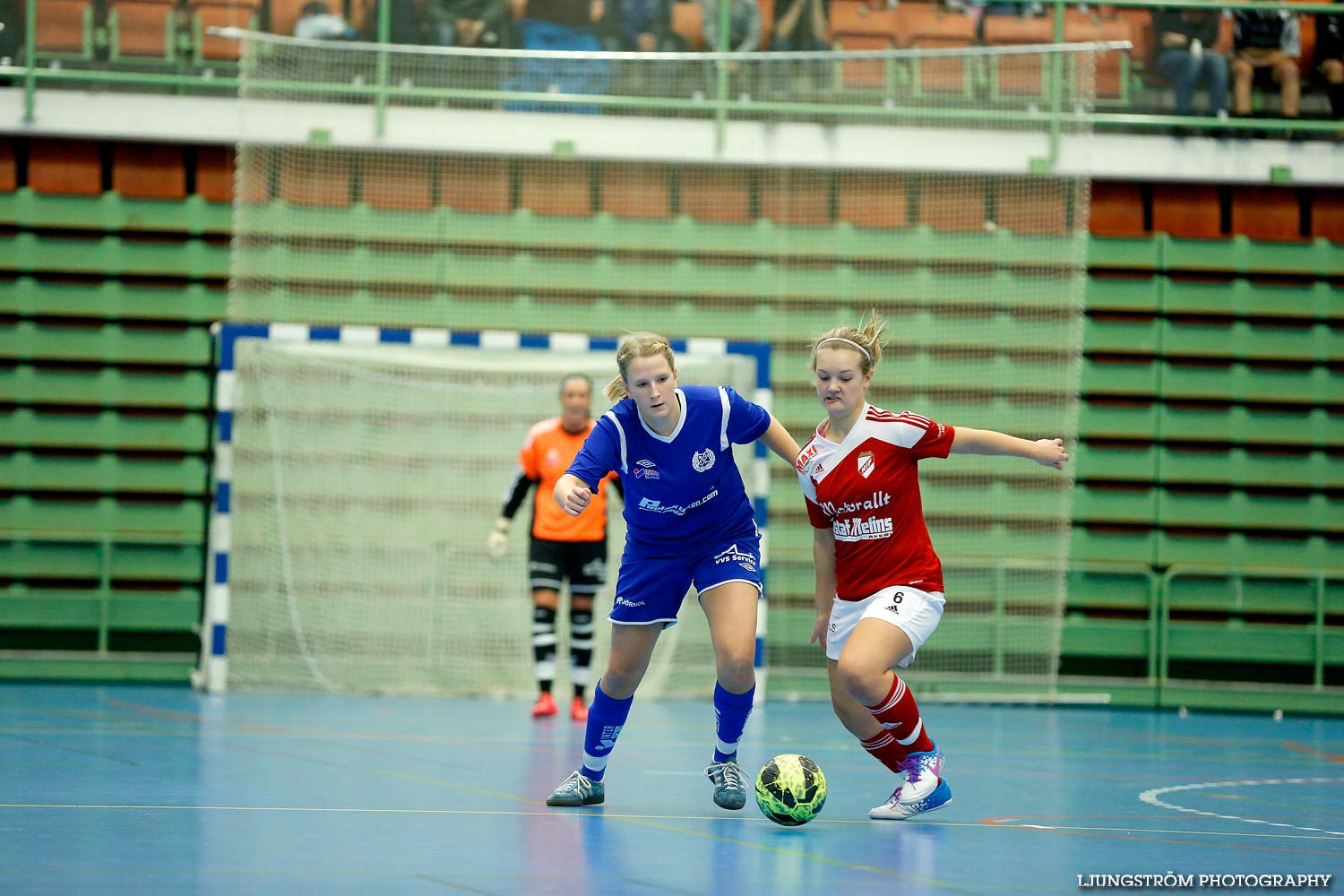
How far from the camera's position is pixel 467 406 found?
11.2 metres

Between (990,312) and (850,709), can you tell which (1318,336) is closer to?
(990,312)

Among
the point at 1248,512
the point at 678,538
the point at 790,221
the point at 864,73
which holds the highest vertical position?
the point at 864,73

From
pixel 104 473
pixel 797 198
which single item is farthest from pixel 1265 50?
pixel 104 473

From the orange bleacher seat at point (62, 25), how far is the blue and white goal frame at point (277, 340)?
104 inches

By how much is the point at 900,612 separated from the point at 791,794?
29.8 inches

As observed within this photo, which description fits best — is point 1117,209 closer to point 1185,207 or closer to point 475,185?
point 1185,207

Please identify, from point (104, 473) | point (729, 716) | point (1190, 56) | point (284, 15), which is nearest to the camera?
point (729, 716)

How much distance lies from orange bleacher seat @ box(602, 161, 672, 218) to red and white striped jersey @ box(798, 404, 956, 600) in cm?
624

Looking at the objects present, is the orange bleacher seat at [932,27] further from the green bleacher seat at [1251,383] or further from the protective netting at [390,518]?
the green bleacher seat at [1251,383]

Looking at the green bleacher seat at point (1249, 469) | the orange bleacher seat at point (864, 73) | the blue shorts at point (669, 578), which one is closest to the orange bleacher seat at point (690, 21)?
the orange bleacher seat at point (864, 73)

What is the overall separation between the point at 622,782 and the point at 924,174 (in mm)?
6285

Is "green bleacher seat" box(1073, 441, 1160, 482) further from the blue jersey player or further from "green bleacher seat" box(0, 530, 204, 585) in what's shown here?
the blue jersey player

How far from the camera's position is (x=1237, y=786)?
6953 millimetres

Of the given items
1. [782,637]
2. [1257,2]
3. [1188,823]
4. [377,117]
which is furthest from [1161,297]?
[1188,823]
